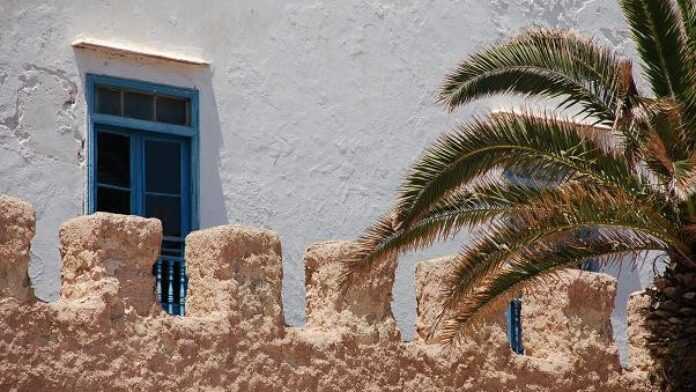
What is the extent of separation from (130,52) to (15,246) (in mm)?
3611

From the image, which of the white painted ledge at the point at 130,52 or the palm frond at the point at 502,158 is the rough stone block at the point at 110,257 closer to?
the palm frond at the point at 502,158

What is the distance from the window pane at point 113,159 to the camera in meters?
16.4

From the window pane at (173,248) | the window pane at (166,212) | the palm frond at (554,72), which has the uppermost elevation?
the palm frond at (554,72)

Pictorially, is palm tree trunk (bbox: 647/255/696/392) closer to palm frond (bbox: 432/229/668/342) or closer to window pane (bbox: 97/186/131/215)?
palm frond (bbox: 432/229/668/342)

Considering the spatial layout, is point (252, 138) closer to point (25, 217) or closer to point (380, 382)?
point (380, 382)

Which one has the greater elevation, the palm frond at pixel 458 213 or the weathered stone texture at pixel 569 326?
the palm frond at pixel 458 213

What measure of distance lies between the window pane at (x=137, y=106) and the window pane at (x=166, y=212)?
25.2 inches

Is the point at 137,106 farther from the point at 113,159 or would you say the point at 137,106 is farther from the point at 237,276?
the point at 237,276

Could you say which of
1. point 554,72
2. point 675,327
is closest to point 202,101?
point 554,72

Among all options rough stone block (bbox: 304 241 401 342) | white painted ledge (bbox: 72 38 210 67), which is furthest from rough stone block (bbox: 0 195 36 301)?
white painted ledge (bbox: 72 38 210 67)

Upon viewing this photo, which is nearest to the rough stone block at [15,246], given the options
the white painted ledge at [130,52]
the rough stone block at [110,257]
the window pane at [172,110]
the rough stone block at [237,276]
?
the rough stone block at [110,257]

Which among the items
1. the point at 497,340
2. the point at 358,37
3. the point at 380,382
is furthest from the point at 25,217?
the point at 358,37

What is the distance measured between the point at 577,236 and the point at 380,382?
1852 mm

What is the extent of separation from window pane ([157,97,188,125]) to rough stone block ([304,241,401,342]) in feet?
8.04
